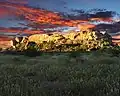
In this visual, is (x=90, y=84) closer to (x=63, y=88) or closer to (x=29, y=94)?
(x=63, y=88)

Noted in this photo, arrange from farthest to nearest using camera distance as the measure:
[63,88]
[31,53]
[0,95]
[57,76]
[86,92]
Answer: [31,53]
[57,76]
[63,88]
[86,92]
[0,95]

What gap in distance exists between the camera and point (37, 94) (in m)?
8.95

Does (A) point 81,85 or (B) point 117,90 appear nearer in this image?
(B) point 117,90

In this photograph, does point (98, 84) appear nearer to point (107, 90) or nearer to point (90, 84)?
point (90, 84)

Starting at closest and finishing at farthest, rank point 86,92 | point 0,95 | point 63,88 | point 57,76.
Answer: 1. point 0,95
2. point 86,92
3. point 63,88
4. point 57,76

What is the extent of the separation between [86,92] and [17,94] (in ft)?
6.36

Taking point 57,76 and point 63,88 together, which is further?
point 57,76

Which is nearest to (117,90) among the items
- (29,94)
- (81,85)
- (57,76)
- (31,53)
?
(81,85)

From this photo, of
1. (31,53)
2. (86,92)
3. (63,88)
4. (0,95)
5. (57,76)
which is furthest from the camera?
(31,53)

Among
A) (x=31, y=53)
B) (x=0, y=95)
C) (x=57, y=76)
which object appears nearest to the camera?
(x=0, y=95)

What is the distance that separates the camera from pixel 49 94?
914 centimetres

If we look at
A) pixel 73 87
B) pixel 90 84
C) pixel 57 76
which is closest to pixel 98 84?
pixel 90 84

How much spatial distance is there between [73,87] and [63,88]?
35 cm

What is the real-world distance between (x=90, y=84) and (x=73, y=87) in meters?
0.64
